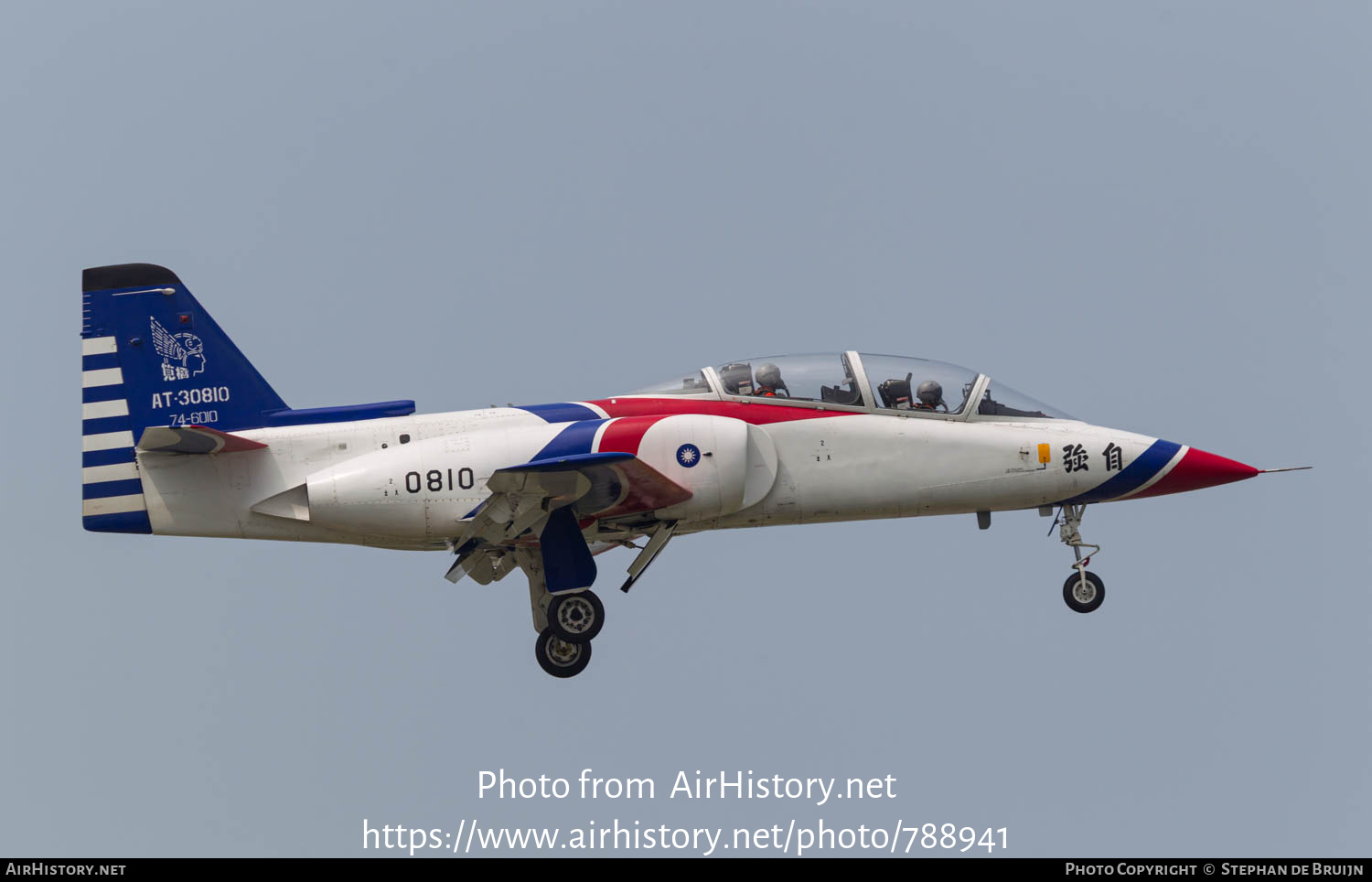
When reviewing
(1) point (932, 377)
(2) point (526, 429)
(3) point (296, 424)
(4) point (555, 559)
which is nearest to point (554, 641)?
(4) point (555, 559)

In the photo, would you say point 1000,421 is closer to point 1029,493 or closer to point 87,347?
point 1029,493

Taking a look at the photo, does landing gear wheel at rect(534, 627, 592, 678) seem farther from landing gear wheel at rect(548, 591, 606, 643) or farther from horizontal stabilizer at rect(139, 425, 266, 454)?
horizontal stabilizer at rect(139, 425, 266, 454)

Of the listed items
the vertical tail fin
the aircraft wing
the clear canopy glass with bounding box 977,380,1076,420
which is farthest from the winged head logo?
the clear canopy glass with bounding box 977,380,1076,420

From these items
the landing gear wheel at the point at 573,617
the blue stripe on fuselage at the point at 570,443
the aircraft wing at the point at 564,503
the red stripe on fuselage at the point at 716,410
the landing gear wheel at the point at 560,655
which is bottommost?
the landing gear wheel at the point at 560,655

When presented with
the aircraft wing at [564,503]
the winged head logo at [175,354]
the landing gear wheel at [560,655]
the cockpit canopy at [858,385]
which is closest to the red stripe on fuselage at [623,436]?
the aircraft wing at [564,503]

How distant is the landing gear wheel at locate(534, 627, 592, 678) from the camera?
19.0 m

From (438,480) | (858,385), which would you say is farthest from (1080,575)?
(438,480)

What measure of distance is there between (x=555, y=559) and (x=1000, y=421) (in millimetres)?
5352

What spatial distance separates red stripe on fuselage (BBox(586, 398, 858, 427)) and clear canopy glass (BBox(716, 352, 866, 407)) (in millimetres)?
144

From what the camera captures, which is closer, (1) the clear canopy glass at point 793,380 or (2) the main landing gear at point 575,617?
(2) the main landing gear at point 575,617

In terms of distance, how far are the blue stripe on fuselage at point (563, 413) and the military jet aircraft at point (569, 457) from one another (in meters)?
0.03

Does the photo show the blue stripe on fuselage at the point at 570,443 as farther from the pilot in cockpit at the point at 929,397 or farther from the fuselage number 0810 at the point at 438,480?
the pilot in cockpit at the point at 929,397

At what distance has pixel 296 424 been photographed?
19031 mm

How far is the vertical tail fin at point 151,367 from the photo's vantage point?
742 inches
